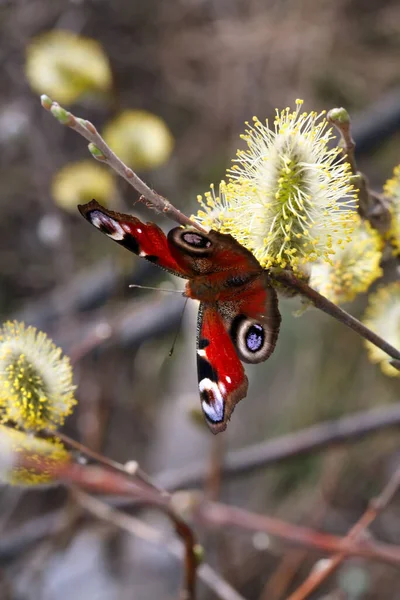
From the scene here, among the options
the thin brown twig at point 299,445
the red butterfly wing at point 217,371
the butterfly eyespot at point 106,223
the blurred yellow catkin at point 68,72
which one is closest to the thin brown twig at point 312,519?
the thin brown twig at point 299,445

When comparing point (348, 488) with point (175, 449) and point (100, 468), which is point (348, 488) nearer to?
point (175, 449)

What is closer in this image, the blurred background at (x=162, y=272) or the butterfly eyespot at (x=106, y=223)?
the butterfly eyespot at (x=106, y=223)

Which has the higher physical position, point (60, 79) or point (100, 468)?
point (60, 79)

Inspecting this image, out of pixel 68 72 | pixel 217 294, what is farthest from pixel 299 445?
pixel 68 72

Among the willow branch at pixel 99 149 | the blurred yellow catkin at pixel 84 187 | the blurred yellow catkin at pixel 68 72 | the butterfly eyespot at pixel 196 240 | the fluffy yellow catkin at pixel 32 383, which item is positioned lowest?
the fluffy yellow catkin at pixel 32 383

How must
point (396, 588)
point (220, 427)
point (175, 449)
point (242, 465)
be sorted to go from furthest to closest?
point (175, 449), point (396, 588), point (242, 465), point (220, 427)

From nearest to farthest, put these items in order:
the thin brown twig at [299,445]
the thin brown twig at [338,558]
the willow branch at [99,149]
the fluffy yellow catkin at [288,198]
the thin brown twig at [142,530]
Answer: the willow branch at [99,149], the fluffy yellow catkin at [288,198], the thin brown twig at [338,558], the thin brown twig at [142,530], the thin brown twig at [299,445]

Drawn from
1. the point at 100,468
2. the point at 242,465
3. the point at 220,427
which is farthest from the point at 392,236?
the point at 242,465

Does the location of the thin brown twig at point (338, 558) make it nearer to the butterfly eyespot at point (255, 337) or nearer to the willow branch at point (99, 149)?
the butterfly eyespot at point (255, 337)
